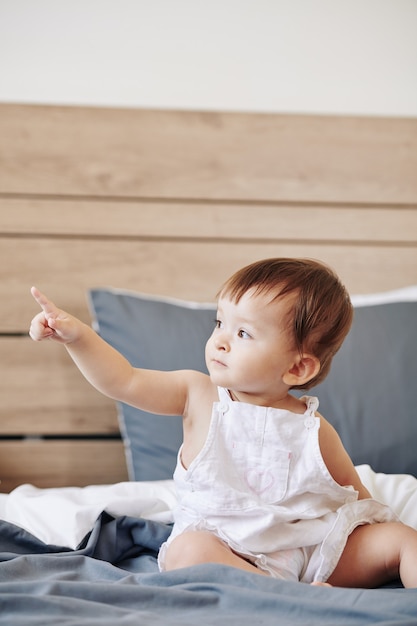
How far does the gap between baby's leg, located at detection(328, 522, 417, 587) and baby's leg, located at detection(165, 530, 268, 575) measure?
14cm

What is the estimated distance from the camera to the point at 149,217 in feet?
6.21

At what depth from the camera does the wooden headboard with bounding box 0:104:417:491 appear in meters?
1.84

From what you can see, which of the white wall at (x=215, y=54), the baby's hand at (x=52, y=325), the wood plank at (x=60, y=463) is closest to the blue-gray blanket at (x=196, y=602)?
the baby's hand at (x=52, y=325)

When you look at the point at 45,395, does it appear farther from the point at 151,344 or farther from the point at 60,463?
the point at 151,344

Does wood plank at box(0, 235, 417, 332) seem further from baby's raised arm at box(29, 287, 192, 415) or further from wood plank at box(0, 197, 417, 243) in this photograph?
baby's raised arm at box(29, 287, 192, 415)

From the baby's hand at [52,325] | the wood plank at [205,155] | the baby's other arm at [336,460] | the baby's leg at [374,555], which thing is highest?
the wood plank at [205,155]

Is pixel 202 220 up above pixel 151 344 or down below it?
above

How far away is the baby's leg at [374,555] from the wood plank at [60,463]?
0.87 m

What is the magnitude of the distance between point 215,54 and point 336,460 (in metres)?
1.19

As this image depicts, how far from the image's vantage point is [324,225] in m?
1.96

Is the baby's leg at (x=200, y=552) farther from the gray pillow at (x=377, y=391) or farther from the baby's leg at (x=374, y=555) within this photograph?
the gray pillow at (x=377, y=391)

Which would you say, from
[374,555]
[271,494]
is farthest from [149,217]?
[374,555]

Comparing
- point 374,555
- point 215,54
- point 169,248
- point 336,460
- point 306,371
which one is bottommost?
point 374,555

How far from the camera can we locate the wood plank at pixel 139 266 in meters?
1.84
